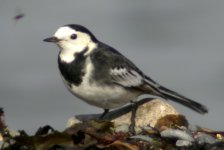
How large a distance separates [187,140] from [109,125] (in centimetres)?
86

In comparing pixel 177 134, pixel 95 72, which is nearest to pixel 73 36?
pixel 95 72

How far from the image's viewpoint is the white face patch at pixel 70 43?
12.4m

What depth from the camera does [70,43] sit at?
41.1ft

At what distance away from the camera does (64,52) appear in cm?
1257

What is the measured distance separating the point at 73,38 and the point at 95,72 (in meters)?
0.60

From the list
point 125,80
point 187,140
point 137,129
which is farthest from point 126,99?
point 187,140

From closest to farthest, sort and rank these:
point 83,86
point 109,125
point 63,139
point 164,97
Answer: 1. point 63,139
2. point 109,125
3. point 83,86
4. point 164,97

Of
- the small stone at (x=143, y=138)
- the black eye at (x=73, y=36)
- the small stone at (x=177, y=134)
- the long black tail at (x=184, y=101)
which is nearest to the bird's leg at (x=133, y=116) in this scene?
the small stone at (x=143, y=138)

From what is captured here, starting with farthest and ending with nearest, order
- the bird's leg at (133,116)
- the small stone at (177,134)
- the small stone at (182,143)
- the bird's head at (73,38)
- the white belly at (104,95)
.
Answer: the bird's head at (73,38)
the white belly at (104,95)
the bird's leg at (133,116)
the small stone at (177,134)
the small stone at (182,143)

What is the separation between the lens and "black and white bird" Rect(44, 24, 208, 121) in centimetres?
1220

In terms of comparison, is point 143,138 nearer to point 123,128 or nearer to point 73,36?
point 123,128

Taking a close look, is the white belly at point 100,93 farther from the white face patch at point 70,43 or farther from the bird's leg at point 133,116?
the white face patch at point 70,43

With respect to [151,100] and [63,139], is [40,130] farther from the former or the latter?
[151,100]

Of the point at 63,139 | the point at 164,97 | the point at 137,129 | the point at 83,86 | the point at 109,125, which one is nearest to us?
the point at 63,139
